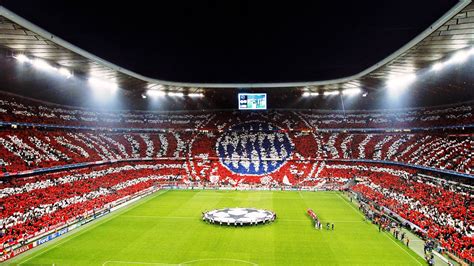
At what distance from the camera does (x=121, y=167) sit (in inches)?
2200

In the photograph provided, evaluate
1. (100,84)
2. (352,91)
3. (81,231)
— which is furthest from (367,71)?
(81,231)

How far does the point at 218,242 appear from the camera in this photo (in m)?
27.3

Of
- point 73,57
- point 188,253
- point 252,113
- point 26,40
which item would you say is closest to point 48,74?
point 73,57

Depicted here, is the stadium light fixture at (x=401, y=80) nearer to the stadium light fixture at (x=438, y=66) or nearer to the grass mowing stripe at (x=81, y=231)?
the stadium light fixture at (x=438, y=66)

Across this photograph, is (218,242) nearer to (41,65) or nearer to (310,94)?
(41,65)

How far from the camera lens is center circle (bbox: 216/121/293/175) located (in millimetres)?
63094

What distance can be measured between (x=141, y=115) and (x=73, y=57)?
34.6 meters

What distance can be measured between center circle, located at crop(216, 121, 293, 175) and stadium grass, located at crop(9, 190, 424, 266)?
22.4 meters

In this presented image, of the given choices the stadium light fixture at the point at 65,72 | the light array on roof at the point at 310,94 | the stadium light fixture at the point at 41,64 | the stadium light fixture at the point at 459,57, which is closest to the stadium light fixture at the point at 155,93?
the stadium light fixture at the point at 65,72

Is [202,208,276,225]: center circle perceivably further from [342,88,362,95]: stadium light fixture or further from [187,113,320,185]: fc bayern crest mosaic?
[342,88,362,95]: stadium light fixture

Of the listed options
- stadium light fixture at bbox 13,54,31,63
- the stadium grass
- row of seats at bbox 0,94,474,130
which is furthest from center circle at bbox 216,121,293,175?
stadium light fixture at bbox 13,54,31,63

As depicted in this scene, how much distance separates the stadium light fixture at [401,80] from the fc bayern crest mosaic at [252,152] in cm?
1830

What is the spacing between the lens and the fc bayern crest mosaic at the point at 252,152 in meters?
60.3

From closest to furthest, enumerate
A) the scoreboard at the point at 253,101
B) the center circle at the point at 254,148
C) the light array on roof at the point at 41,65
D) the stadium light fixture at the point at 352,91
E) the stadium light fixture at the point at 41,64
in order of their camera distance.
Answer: the light array on roof at the point at 41,65 < the stadium light fixture at the point at 41,64 < the scoreboard at the point at 253,101 < the center circle at the point at 254,148 < the stadium light fixture at the point at 352,91
